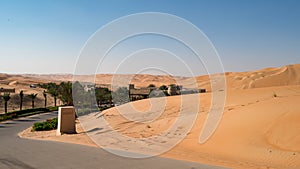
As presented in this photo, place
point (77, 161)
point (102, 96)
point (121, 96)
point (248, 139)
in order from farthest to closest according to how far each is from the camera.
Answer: point (121, 96)
point (102, 96)
point (248, 139)
point (77, 161)

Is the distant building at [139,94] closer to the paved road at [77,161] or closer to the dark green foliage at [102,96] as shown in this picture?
the dark green foliage at [102,96]

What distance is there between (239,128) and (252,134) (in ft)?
4.02

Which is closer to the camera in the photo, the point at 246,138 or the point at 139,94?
the point at 246,138

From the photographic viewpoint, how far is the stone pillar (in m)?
20.2

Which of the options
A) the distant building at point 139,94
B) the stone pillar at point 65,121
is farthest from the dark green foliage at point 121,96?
the stone pillar at point 65,121

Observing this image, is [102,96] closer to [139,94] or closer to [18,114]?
[139,94]

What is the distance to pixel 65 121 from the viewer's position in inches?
801

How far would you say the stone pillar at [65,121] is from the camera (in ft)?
66.3

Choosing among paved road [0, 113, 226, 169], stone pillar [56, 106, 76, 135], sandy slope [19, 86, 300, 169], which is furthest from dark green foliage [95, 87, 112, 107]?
paved road [0, 113, 226, 169]

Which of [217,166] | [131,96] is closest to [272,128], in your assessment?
[217,166]

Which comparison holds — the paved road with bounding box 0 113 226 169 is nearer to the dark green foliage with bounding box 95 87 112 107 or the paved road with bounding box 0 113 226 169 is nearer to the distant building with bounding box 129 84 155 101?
the dark green foliage with bounding box 95 87 112 107

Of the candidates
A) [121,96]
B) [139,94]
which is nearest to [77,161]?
[121,96]

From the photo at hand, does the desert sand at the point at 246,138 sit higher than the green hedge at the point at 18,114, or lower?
higher

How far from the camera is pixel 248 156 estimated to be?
12.5m
